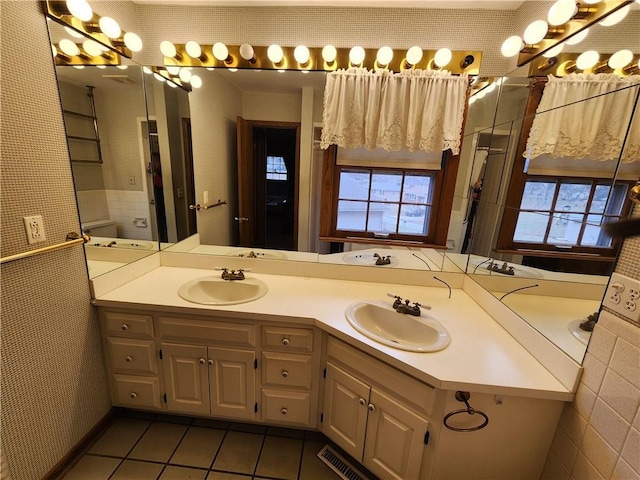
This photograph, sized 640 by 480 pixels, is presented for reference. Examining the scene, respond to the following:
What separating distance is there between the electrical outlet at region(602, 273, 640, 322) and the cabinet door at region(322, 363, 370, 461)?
2.98ft

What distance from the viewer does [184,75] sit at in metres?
1.66

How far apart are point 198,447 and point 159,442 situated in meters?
0.23

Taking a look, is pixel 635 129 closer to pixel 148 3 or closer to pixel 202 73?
pixel 202 73

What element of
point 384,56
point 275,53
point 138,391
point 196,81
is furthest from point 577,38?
point 138,391

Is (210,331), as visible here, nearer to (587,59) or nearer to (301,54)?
(301,54)

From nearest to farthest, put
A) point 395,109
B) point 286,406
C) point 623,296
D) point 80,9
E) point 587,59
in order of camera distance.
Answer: point 623,296 < point 587,59 < point 80,9 < point 286,406 < point 395,109

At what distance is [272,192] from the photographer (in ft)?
5.68

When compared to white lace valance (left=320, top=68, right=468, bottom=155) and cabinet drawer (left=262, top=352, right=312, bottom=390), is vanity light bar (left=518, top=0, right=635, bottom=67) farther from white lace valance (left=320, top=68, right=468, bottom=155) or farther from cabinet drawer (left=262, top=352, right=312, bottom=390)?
cabinet drawer (left=262, top=352, right=312, bottom=390)

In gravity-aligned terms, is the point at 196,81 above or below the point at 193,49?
below

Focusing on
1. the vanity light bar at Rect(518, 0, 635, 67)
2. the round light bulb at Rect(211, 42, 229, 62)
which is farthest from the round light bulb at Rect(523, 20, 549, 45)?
the round light bulb at Rect(211, 42, 229, 62)

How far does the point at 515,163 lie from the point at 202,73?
1.91 m

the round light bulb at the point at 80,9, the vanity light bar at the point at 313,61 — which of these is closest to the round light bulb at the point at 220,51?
the vanity light bar at the point at 313,61

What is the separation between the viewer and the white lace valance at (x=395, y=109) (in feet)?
4.88

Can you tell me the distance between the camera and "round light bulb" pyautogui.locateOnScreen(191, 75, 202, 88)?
5.46 ft
